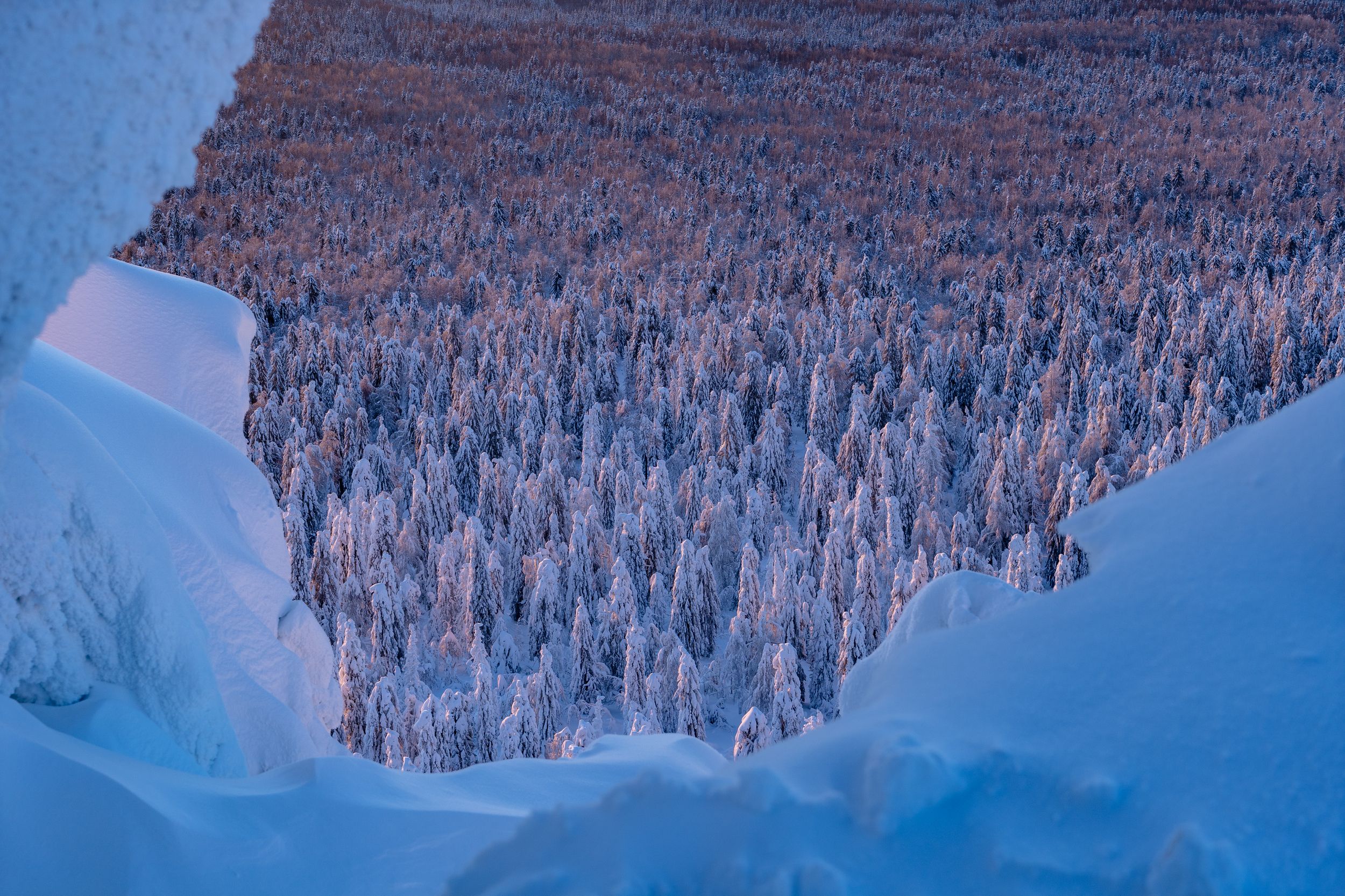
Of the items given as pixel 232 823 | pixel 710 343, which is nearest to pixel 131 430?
pixel 232 823

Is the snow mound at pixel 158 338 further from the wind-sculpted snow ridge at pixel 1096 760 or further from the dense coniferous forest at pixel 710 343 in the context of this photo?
the wind-sculpted snow ridge at pixel 1096 760

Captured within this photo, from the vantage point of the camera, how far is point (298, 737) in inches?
109

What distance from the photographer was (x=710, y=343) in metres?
9.70

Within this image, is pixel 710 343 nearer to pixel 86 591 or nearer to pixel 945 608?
pixel 945 608

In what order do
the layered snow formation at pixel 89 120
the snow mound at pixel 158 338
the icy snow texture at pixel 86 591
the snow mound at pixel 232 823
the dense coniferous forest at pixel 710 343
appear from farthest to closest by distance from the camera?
the dense coniferous forest at pixel 710 343 → the snow mound at pixel 158 338 → the icy snow texture at pixel 86 591 → the snow mound at pixel 232 823 → the layered snow formation at pixel 89 120

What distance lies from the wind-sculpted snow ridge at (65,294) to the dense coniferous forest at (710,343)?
279 centimetres

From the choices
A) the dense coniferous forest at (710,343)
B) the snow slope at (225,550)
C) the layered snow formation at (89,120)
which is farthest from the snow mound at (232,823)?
the dense coniferous forest at (710,343)

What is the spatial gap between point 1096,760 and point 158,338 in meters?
3.57

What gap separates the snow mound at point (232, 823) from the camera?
5.38 feet

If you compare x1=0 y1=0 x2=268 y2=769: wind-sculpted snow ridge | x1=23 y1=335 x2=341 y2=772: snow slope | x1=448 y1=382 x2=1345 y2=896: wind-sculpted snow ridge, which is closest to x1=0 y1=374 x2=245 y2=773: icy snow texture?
x1=0 y1=0 x2=268 y2=769: wind-sculpted snow ridge

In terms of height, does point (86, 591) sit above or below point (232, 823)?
above

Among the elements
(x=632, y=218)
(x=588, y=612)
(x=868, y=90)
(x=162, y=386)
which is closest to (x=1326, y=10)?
(x=868, y=90)

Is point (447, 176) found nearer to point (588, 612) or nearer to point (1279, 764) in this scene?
point (588, 612)

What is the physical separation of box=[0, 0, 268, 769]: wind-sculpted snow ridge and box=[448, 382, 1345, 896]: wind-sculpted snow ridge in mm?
1164
